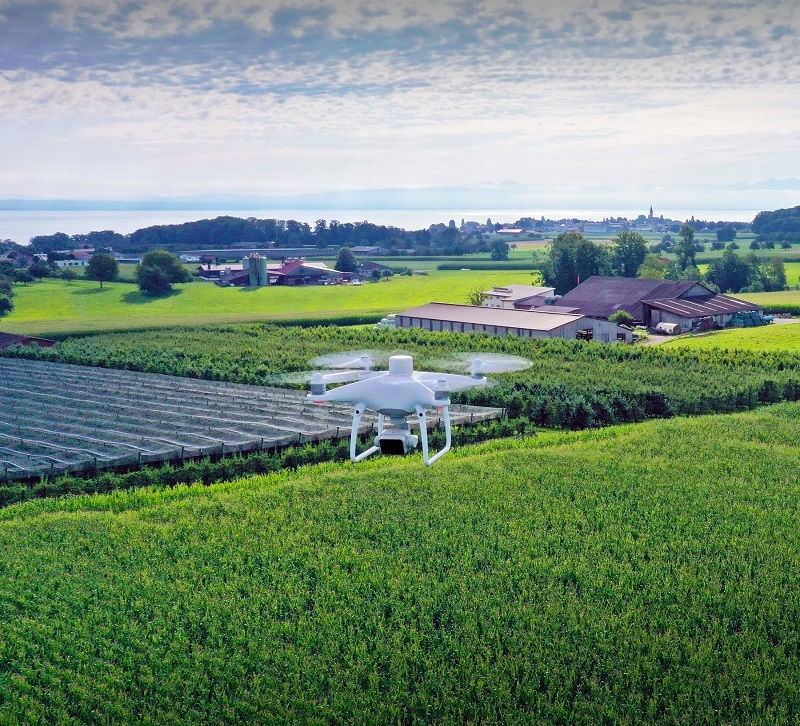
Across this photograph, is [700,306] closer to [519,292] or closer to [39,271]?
[519,292]

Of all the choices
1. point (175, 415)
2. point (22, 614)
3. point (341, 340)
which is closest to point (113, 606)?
point (22, 614)

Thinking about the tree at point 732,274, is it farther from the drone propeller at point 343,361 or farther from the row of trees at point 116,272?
the drone propeller at point 343,361

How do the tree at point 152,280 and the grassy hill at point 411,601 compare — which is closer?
the grassy hill at point 411,601

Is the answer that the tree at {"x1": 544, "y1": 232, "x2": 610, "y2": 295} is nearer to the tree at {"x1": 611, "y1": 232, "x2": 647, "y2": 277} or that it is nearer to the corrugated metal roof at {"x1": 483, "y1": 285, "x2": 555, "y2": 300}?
the tree at {"x1": 611, "y1": 232, "x2": 647, "y2": 277}

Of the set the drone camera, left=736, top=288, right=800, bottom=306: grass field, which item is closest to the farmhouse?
left=736, top=288, right=800, bottom=306: grass field

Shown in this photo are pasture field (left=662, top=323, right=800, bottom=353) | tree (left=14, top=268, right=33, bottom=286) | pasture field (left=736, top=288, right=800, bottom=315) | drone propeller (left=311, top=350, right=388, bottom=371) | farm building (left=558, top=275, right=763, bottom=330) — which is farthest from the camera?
tree (left=14, top=268, right=33, bottom=286)

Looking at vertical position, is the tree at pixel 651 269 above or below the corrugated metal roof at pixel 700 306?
above

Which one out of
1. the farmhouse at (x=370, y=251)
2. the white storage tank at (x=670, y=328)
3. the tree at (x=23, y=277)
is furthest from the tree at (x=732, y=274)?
the tree at (x=23, y=277)
